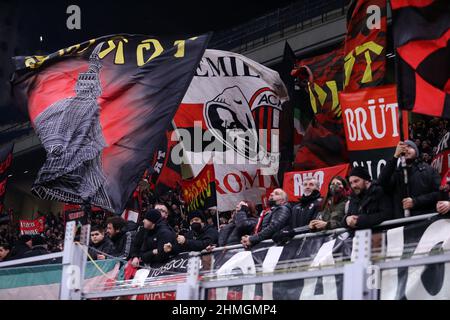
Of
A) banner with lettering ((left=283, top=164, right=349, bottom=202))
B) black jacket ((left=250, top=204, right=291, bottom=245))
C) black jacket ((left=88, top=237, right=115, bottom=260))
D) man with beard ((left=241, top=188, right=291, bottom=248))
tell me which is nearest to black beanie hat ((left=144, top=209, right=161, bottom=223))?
black jacket ((left=88, top=237, right=115, bottom=260))

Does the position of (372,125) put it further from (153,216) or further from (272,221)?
(153,216)

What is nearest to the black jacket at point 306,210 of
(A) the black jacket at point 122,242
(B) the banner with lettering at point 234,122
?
(A) the black jacket at point 122,242

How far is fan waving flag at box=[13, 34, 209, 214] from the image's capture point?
9781 millimetres

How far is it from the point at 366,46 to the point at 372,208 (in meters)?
3.37

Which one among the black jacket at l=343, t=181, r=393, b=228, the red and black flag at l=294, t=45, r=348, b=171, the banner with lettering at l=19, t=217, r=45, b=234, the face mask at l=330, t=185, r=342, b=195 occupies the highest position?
the banner with lettering at l=19, t=217, r=45, b=234

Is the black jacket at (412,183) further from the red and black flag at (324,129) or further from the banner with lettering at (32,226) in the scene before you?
the banner with lettering at (32,226)

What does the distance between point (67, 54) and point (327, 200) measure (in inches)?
176

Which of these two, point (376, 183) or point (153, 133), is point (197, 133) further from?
point (376, 183)

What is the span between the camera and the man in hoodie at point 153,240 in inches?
385

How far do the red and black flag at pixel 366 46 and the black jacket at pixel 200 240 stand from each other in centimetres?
241

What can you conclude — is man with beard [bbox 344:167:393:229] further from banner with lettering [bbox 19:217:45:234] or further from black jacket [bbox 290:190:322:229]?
banner with lettering [bbox 19:217:45:234]

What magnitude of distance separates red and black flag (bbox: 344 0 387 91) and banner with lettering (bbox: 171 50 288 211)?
242 cm

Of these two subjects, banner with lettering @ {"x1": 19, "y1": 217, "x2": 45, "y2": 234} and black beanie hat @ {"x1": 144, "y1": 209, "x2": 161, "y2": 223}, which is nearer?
black beanie hat @ {"x1": 144, "y1": 209, "x2": 161, "y2": 223}

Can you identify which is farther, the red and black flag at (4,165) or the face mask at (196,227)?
the red and black flag at (4,165)
